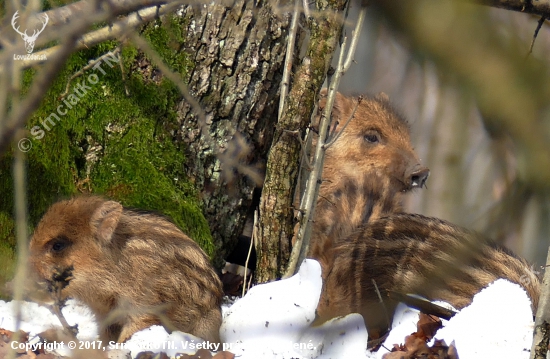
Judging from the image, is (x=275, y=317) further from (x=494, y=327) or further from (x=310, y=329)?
(x=494, y=327)

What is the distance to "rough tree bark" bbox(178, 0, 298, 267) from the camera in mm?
5301

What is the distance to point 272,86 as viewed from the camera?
5547 mm

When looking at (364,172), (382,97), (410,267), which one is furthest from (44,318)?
(382,97)

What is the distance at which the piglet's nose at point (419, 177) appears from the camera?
6.51 m

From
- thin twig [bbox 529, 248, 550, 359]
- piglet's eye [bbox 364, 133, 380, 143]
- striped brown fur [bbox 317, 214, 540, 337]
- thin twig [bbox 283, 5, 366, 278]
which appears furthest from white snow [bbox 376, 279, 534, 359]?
piglet's eye [bbox 364, 133, 380, 143]

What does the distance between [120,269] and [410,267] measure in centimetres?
209

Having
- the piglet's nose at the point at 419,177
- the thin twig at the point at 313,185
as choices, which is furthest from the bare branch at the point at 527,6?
the piglet's nose at the point at 419,177

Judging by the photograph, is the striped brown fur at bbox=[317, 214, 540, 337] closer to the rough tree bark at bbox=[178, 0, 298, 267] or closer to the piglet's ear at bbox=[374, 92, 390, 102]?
the rough tree bark at bbox=[178, 0, 298, 267]

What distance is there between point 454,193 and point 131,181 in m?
3.18

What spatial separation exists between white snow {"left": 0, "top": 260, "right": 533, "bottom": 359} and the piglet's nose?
2265 mm

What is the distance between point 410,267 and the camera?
16.5 feet

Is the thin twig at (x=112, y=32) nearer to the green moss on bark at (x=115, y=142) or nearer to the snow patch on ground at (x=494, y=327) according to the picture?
the green moss on bark at (x=115, y=142)

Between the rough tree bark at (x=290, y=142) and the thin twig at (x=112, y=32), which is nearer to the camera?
the thin twig at (x=112, y=32)

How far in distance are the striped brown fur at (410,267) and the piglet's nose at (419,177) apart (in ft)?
3.49
